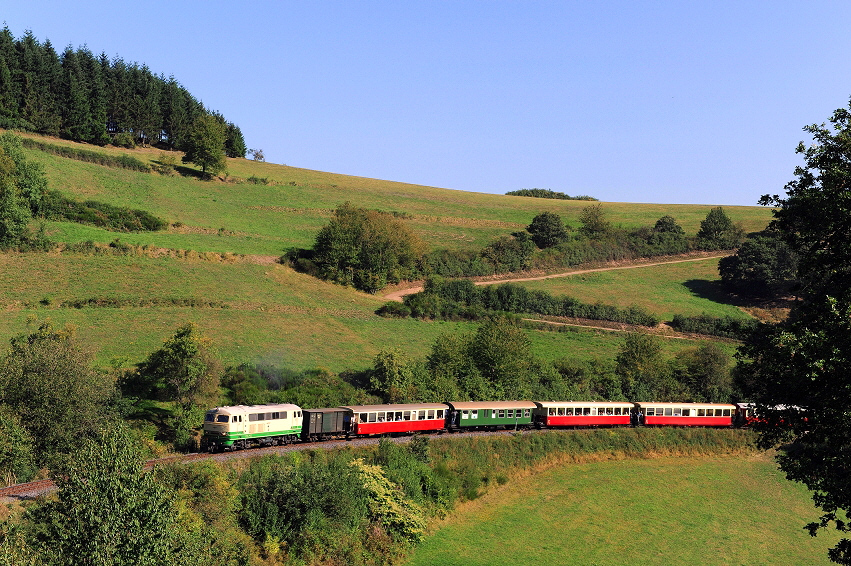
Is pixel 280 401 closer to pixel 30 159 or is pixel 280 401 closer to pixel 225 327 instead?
pixel 225 327

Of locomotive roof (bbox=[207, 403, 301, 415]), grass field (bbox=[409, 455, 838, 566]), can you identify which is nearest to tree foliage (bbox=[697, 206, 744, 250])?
grass field (bbox=[409, 455, 838, 566])

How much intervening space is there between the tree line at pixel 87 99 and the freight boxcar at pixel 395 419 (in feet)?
304

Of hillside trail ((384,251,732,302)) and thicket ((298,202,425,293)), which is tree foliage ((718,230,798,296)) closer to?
hillside trail ((384,251,732,302))

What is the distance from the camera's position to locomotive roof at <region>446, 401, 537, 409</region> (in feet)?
167

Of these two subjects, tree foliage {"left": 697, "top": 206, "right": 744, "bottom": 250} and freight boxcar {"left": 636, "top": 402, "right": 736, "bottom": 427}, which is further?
tree foliage {"left": 697, "top": 206, "right": 744, "bottom": 250}

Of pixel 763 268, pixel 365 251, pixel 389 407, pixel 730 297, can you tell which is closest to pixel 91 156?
pixel 365 251

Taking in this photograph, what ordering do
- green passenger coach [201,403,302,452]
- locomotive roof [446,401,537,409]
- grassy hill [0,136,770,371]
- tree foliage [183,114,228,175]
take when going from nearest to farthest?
green passenger coach [201,403,302,452]
locomotive roof [446,401,537,409]
grassy hill [0,136,770,371]
tree foliage [183,114,228,175]

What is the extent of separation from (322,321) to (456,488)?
33.7m

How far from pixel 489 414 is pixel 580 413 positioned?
8.21m

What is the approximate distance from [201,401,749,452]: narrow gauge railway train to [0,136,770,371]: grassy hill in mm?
13864

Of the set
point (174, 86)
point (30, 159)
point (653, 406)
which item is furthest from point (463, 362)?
point (174, 86)

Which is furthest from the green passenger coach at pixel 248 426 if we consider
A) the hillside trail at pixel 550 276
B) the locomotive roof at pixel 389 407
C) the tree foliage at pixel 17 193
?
the hillside trail at pixel 550 276

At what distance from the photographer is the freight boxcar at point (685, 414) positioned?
58.4 meters

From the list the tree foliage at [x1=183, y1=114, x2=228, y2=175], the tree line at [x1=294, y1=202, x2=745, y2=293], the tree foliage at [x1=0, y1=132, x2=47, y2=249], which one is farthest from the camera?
the tree foliage at [x1=183, y1=114, x2=228, y2=175]
